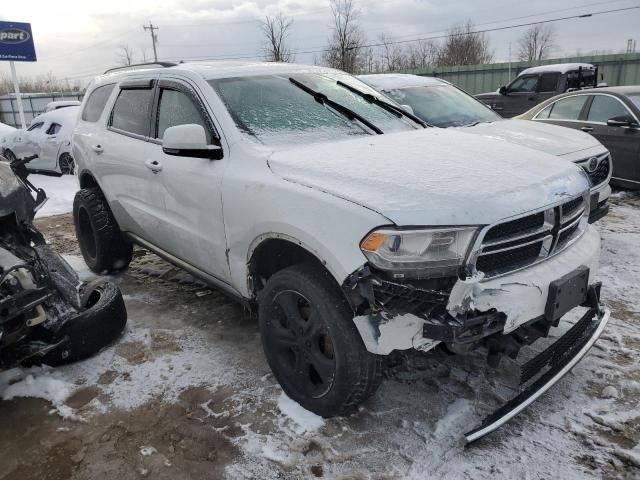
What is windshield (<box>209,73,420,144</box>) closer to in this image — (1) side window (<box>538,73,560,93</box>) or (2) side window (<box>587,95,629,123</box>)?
(2) side window (<box>587,95,629,123</box>)

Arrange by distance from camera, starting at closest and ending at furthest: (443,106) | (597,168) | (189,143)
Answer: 1. (189,143)
2. (597,168)
3. (443,106)

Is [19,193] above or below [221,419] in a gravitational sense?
above

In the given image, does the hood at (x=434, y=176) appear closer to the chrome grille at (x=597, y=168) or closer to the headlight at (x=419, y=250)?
the headlight at (x=419, y=250)

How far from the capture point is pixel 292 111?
3.35 m

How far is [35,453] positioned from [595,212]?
4.75 meters

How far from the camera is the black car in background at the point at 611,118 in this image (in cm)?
696

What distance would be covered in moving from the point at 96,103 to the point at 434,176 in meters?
3.77

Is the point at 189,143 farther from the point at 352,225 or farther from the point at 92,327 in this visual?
the point at 92,327

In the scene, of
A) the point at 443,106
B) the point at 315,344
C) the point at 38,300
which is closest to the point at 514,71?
the point at 443,106

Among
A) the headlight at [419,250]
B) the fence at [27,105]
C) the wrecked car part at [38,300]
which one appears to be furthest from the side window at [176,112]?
the fence at [27,105]

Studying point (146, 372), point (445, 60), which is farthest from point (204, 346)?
point (445, 60)

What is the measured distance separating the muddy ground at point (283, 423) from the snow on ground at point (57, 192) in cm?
561

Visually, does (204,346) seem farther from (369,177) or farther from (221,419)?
(369,177)

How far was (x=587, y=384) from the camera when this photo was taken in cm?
298
